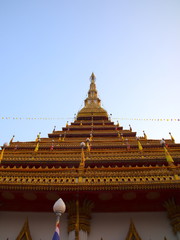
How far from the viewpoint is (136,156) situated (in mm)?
13312

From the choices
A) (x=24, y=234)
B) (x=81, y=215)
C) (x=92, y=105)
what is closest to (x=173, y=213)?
(x=81, y=215)

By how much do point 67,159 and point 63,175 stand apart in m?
3.80

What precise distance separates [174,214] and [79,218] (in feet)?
12.4

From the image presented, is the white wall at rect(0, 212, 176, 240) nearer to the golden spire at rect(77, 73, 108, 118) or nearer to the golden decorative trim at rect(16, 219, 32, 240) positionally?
the golden decorative trim at rect(16, 219, 32, 240)

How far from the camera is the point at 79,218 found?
28.1 ft

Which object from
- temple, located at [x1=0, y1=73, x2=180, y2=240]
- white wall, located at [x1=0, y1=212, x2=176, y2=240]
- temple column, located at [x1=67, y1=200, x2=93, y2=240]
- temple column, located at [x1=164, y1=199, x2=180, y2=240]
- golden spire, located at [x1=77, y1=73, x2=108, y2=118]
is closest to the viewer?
temple column, located at [x1=67, y1=200, x2=93, y2=240]

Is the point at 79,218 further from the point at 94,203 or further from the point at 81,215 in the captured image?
the point at 94,203

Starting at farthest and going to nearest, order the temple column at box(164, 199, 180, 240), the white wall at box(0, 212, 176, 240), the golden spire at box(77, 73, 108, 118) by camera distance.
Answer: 1. the golden spire at box(77, 73, 108, 118)
2. the white wall at box(0, 212, 176, 240)
3. the temple column at box(164, 199, 180, 240)

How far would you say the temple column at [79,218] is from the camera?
27.0ft

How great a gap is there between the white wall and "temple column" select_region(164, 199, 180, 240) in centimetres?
33

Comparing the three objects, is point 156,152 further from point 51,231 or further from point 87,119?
point 87,119

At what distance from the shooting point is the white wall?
8.70 m

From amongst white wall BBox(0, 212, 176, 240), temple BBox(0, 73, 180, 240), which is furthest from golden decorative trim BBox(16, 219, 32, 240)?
white wall BBox(0, 212, 176, 240)

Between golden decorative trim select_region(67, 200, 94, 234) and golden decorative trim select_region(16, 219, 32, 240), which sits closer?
golden decorative trim select_region(67, 200, 94, 234)
